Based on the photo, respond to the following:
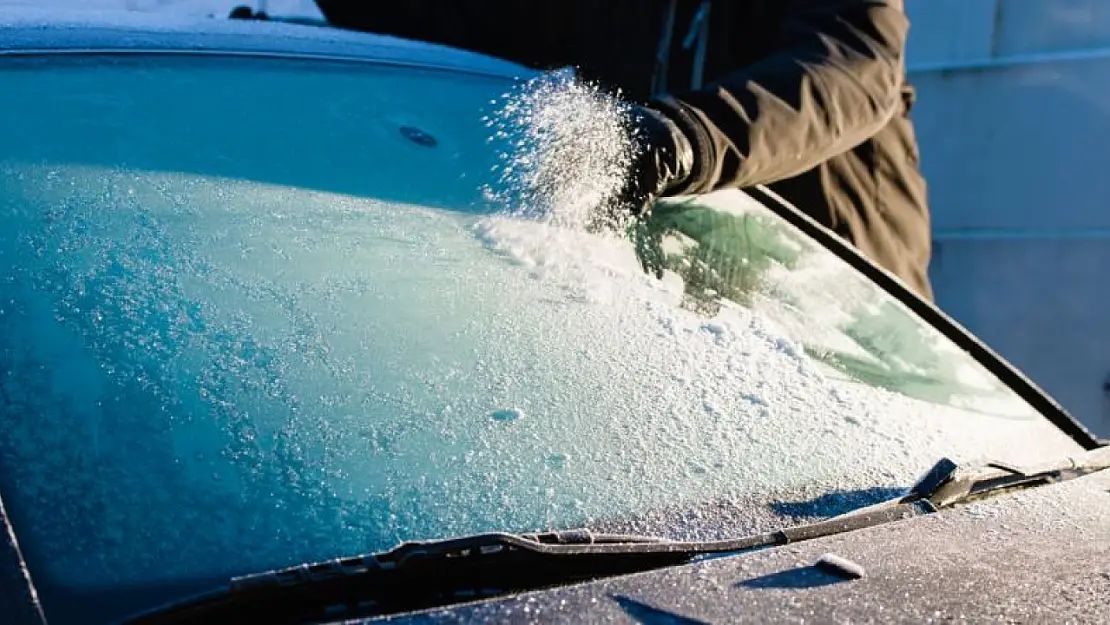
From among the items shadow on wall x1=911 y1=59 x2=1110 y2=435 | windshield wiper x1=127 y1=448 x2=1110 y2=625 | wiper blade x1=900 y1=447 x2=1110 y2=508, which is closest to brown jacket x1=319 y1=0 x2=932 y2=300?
wiper blade x1=900 y1=447 x2=1110 y2=508

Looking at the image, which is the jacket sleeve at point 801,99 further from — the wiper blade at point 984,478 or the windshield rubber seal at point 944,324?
the wiper blade at point 984,478

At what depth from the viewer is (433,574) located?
111cm

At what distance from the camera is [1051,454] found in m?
1.77

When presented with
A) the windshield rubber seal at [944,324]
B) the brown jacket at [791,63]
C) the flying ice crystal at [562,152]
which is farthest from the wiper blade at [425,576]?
the brown jacket at [791,63]

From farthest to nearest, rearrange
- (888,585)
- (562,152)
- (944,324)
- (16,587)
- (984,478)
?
(944,324) < (562,152) < (984,478) < (888,585) < (16,587)

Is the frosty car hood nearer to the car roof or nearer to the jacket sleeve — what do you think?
the jacket sleeve

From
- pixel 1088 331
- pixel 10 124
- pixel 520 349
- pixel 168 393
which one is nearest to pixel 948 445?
pixel 520 349

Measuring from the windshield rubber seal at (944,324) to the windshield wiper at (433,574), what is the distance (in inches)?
31.5

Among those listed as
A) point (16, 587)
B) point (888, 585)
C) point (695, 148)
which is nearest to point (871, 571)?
point (888, 585)

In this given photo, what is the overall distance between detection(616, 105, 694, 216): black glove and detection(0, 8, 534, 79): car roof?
29cm

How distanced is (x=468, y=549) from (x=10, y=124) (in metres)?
0.75

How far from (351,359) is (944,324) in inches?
41.1

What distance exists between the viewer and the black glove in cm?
180

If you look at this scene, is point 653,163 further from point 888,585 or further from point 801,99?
point 888,585
